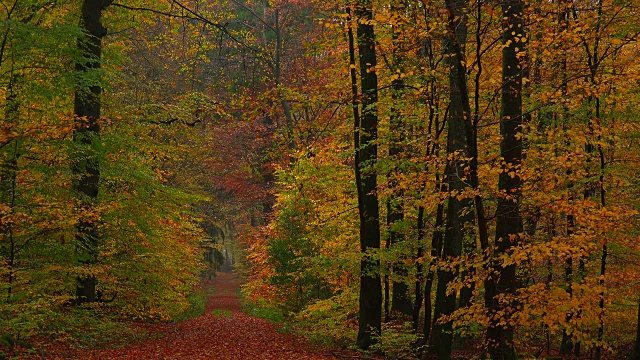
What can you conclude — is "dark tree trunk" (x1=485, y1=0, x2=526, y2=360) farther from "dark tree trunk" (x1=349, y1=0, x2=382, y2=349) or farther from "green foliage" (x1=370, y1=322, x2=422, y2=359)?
"dark tree trunk" (x1=349, y1=0, x2=382, y2=349)

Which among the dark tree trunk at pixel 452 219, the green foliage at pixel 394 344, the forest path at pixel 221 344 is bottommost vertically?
the forest path at pixel 221 344

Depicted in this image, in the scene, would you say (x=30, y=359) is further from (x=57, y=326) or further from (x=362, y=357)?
(x=362, y=357)

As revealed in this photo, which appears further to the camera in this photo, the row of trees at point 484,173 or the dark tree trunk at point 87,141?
the dark tree trunk at point 87,141

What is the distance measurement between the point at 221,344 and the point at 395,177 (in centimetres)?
680

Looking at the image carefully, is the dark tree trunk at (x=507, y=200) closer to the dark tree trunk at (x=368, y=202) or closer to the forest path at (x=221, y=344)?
the dark tree trunk at (x=368, y=202)

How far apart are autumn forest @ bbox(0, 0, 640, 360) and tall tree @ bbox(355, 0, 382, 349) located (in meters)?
0.05

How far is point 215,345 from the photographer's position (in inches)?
496

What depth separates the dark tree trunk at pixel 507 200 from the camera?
7668 millimetres

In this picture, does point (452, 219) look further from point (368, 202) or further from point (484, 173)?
point (368, 202)

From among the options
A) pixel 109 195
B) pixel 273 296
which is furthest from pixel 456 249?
pixel 273 296

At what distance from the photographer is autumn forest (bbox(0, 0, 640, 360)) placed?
787cm

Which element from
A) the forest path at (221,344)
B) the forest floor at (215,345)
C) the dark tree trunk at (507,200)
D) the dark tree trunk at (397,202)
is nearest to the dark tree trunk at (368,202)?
the dark tree trunk at (397,202)

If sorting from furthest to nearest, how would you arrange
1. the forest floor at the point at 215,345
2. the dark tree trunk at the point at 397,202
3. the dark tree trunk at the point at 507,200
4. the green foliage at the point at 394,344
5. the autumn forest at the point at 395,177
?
the dark tree trunk at the point at 397,202 → the green foliage at the point at 394,344 → the forest floor at the point at 215,345 → the autumn forest at the point at 395,177 → the dark tree trunk at the point at 507,200

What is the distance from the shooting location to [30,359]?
794 cm
